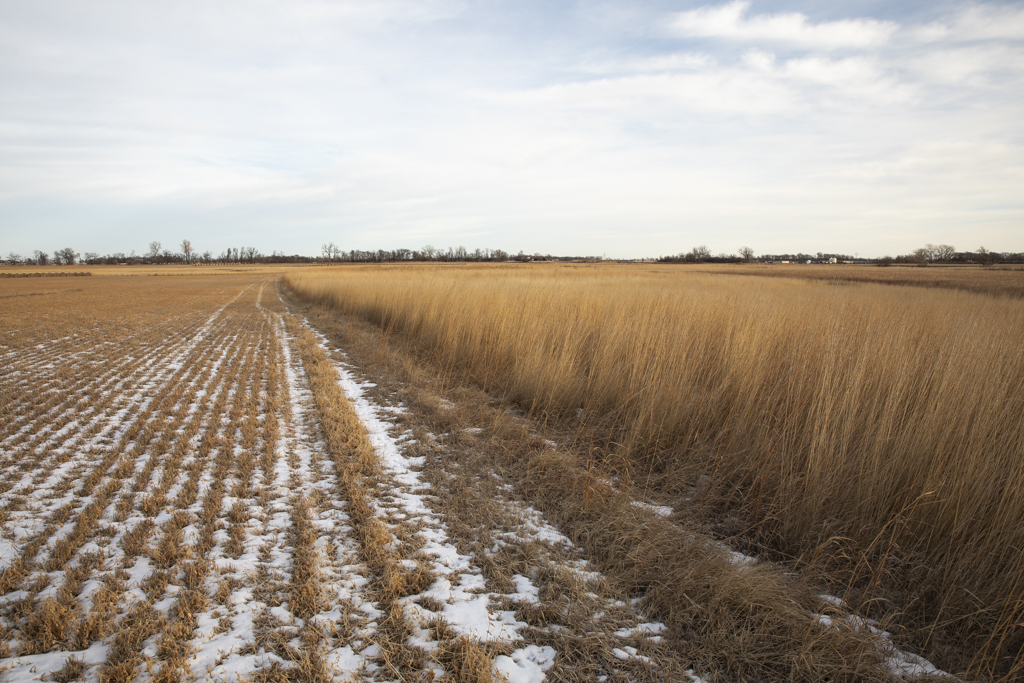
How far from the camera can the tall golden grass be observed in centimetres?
243

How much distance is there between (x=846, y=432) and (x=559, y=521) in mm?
2266

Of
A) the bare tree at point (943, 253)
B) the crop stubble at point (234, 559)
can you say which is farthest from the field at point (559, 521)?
the bare tree at point (943, 253)

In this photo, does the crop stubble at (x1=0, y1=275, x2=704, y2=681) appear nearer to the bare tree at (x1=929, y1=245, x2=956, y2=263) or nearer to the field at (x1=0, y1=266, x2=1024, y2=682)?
the field at (x1=0, y1=266, x2=1024, y2=682)

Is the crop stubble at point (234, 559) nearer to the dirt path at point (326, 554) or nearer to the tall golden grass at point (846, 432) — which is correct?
the dirt path at point (326, 554)

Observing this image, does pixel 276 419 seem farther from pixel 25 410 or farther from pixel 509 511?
pixel 509 511

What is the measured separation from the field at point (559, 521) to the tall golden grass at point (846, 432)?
0.03 metres

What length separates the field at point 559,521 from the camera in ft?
7.02

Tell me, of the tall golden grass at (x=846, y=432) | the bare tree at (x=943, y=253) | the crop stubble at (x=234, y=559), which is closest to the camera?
the crop stubble at (x=234, y=559)

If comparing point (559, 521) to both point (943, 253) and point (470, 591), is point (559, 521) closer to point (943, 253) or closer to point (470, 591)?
point (470, 591)

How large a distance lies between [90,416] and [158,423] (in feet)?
3.36

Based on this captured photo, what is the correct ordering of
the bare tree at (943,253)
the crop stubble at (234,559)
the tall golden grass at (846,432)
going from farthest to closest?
the bare tree at (943,253)
the tall golden grass at (846,432)
the crop stubble at (234,559)

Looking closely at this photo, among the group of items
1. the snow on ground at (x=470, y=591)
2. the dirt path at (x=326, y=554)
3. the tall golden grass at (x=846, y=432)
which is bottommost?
the snow on ground at (x=470, y=591)

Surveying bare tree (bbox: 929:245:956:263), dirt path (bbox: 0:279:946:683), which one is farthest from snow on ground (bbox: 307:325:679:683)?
bare tree (bbox: 929:245:956:263)

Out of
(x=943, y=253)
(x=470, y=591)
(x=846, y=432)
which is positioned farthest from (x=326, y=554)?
(x=943, y=253)
